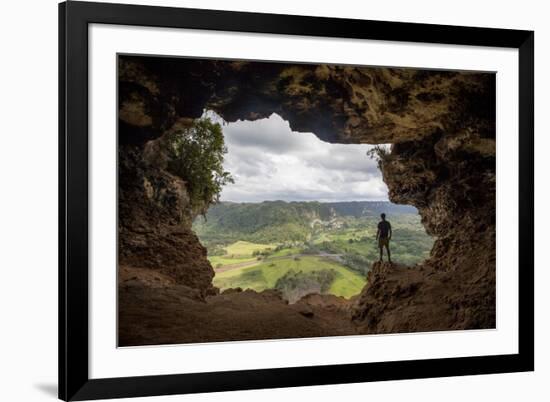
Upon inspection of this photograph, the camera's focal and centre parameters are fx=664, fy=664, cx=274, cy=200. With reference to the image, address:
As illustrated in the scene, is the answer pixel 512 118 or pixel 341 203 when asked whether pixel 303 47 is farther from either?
pixel 512 118

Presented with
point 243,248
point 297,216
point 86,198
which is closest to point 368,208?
point 297,216

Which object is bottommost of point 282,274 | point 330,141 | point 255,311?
point 255,311

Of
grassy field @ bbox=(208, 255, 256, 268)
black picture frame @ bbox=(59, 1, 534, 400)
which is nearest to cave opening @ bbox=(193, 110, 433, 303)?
grassy field @ bbox=(208, 255, 256, 268)

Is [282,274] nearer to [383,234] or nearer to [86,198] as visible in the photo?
[383,234]

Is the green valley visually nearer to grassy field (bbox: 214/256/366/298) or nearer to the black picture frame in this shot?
grassy field (bbox: 214/256/366/298)

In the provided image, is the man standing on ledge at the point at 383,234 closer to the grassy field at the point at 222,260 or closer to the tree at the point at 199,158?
the grassy field at the point at 222,260

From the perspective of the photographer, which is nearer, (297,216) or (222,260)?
(222,260)

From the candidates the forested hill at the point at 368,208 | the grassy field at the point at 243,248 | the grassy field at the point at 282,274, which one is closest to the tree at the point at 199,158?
the grassy field at the point at 243,248
